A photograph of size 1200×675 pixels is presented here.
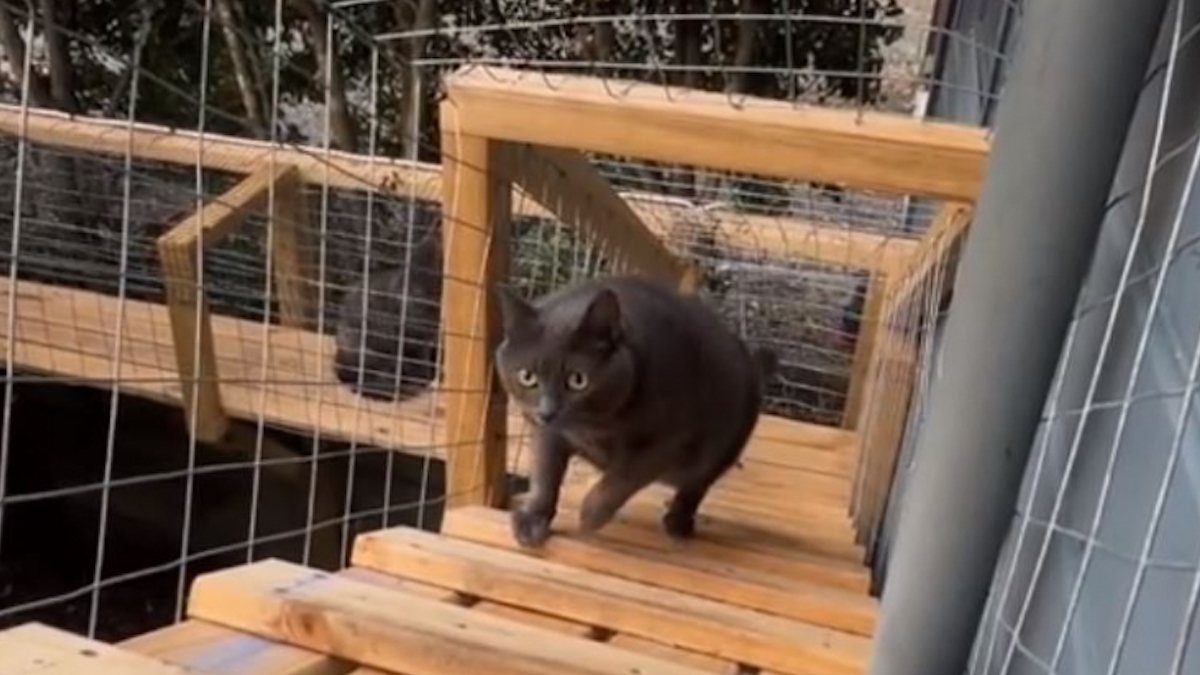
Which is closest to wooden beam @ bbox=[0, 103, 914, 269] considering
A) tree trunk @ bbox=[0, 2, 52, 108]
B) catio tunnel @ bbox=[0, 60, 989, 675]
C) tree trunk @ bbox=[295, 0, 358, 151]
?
catio tunnel @ bbox=[0, 60, 989, 675]

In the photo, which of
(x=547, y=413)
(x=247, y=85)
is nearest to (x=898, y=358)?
(x=547, y=413)

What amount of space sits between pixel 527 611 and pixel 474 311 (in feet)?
1.96

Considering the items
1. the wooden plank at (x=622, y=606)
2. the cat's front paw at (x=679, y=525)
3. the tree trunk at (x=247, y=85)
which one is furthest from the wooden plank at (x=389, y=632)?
the tree trunk at (x=247, y=85)

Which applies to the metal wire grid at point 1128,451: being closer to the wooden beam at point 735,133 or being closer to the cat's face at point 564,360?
the wooden beam at point 735,133

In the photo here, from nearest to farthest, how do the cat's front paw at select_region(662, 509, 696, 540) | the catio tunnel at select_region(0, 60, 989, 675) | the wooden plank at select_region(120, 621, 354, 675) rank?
the wooden plank at select_region(120, 621, 354, 675) → the catio tunnel at select_region(0, 60, 989, 675) → the cat's front paw at select_region(662, 509, 696, 540)

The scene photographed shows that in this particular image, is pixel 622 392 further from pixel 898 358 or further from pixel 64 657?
pixel 64 657

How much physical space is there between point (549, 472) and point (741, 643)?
1.95 ft

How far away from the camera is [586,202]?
2660mm

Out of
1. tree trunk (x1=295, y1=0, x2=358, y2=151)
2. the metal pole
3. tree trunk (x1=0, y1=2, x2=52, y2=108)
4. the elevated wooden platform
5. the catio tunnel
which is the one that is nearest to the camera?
the metal pole

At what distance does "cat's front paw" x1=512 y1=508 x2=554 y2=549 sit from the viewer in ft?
7.09

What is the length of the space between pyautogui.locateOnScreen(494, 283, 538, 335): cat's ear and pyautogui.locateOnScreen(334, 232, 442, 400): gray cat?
103 centimetres

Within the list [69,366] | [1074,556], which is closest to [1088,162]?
[1074,556]

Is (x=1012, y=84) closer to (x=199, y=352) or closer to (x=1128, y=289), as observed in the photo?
(x=1128, y=289)

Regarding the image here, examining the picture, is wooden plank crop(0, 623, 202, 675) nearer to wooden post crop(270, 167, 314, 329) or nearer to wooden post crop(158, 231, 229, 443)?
wooden post crop(158, 231, 229, 443)
